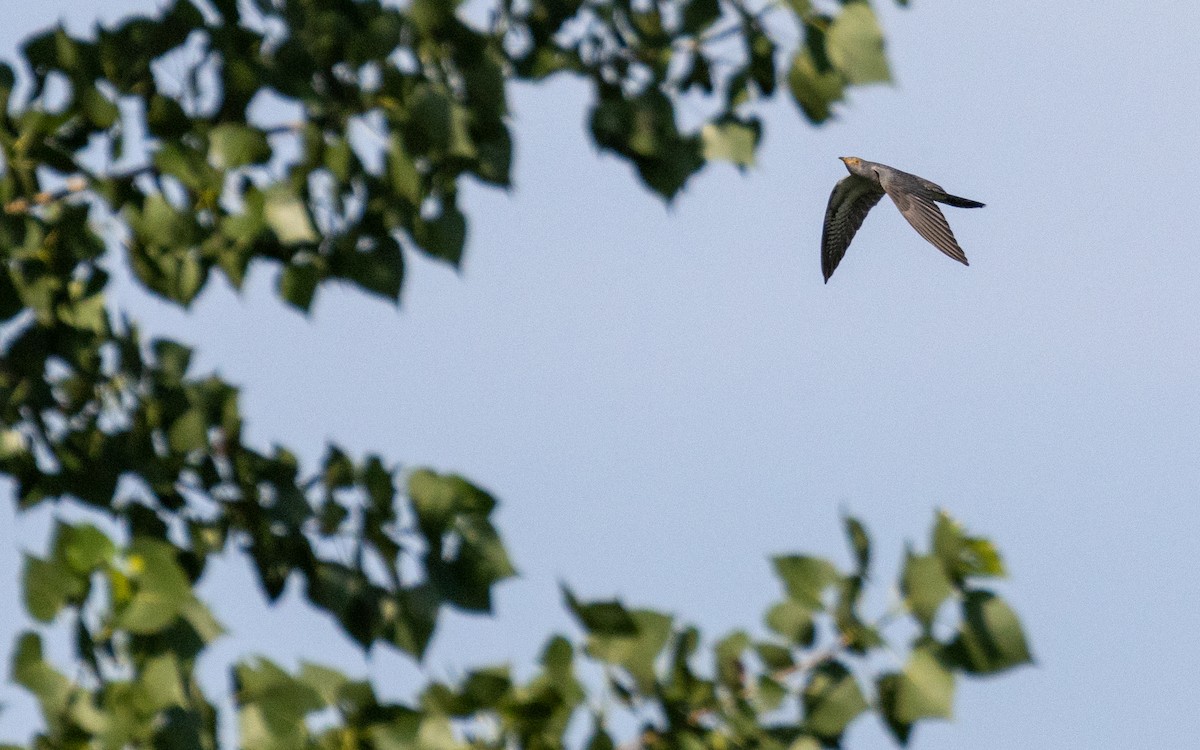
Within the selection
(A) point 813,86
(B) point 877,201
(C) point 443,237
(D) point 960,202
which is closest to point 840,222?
(B) point 877,201

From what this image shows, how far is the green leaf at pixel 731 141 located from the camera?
9.91 feet

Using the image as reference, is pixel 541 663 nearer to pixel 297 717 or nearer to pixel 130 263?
pixel 297 717

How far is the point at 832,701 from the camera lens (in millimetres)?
2344

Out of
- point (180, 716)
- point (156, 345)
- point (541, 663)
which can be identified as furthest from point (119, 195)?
point (541, 663)

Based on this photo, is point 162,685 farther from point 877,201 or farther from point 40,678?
point 877,201

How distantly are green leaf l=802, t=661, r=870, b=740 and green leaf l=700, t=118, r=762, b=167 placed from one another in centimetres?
115

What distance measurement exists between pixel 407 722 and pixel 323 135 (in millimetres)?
1296

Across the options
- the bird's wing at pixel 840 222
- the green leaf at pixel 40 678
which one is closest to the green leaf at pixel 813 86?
the green leaf at pixel 40 678

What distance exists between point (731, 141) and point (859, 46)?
1.08 feet

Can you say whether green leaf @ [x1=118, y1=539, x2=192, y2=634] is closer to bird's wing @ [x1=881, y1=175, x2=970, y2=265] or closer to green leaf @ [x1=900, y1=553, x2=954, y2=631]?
green leaf @ [x1=900, y1=553, x2=954, y2=631]

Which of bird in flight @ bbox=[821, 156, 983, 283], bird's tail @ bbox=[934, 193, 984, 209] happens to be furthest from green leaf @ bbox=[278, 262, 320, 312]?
bird's tail @ bbox=[934, 193, 984, 209]

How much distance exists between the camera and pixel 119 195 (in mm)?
3148

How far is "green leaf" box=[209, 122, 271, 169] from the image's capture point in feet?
9.82

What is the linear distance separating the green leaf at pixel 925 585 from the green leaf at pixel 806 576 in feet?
0.38
